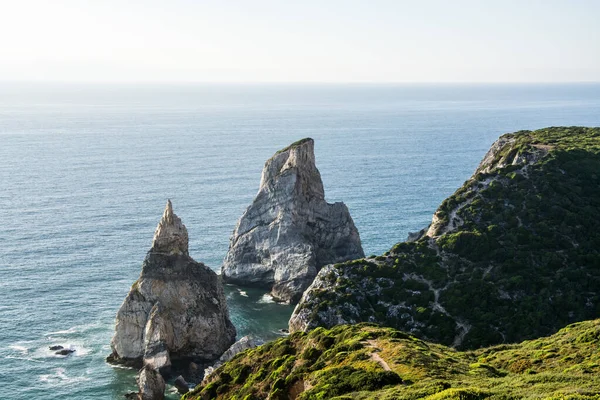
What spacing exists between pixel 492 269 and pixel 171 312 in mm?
32294

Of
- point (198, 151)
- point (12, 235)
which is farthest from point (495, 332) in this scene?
point (198, 151)

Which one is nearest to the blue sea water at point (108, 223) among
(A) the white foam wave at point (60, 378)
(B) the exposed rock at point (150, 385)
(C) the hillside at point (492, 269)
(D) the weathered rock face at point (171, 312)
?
(A) the white foam wave at point (60, 378)

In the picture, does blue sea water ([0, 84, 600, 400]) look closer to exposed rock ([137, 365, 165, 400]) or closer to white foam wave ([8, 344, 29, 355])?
white foam wave ([8, 344, 29, 355])

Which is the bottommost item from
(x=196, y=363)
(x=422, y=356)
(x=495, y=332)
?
(x=196, y=363)

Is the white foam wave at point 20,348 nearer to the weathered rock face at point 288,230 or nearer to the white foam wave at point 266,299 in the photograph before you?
the white foam wave at point 266,299

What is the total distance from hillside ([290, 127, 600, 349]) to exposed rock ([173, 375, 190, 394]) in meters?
11.5

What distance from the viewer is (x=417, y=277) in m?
71.8

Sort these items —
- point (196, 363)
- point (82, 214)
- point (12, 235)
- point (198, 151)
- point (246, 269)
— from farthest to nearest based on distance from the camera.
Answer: point (198, 151)
point (82, 214)
point (12, 235)
point (246, 269)
point (196, 363)

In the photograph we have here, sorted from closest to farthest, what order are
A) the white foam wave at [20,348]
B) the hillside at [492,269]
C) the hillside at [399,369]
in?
the hillside at [399,369] < the hillside at [492,269] < the white foam wave at [20,348]

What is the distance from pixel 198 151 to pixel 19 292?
382 ft

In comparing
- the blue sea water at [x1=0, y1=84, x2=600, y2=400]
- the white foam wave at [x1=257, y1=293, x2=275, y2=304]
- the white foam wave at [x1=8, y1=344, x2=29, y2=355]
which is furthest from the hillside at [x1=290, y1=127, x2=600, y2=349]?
the white foam wave at [x1=8, y1=344, x2=29, y2=355]

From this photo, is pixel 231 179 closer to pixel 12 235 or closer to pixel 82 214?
pixel 82 214

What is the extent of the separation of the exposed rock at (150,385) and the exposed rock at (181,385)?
5.24 feet

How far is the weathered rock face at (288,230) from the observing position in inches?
3688
